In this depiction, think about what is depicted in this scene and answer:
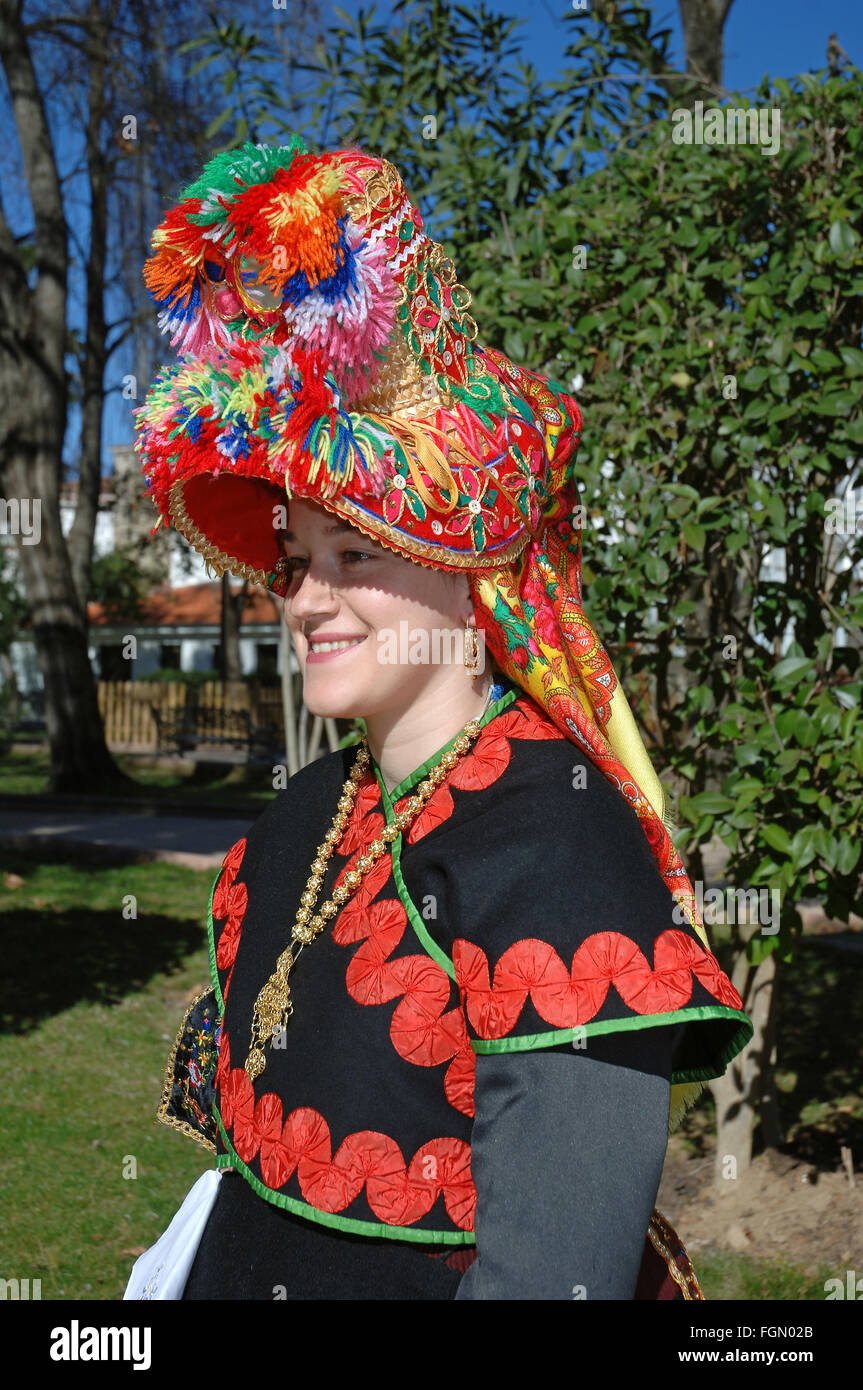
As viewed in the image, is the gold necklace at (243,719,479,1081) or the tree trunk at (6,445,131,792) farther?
the tree trunk at (6,445,131,792)

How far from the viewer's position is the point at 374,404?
1.63 metres

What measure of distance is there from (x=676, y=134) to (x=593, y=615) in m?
1.56

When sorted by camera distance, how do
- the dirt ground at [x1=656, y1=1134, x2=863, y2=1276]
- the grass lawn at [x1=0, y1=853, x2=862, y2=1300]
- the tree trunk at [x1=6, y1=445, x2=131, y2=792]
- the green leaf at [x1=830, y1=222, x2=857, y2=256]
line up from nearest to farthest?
the green leaf at [x1=830, y1=222, x2=857, y2=256]
the dirt ground at [x1=656, y1=1134, x2=863, y2=1276]
the grass lawn at [x1=0, y1=853, x2=862, y2=1300]
the tree trunk at [x1=6, y1=445, x2=131, y2=792]

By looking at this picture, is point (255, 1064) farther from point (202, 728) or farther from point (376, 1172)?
point (202, 728)

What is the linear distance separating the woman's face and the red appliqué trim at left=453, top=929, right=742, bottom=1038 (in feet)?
1.42

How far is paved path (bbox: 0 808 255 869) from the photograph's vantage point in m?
10.1

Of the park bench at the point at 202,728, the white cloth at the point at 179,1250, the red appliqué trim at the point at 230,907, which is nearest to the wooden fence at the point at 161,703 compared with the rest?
the park bench at the point at 202,728

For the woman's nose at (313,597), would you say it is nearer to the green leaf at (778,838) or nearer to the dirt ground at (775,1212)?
the green leaf at (778,838)

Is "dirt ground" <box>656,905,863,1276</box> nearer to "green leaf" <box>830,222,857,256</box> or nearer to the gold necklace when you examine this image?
"green leaf" <box>830,222,857,256</box>

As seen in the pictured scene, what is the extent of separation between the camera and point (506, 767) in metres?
1.66

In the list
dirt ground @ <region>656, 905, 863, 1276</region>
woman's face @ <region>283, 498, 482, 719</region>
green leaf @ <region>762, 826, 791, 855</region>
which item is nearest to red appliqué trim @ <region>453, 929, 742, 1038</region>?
woman's face @ <region>283, 498, 482, 719</region>

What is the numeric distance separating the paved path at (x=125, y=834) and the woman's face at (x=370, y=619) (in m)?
7.58
